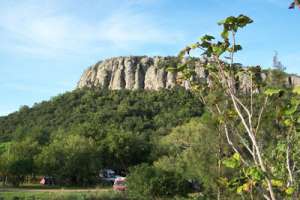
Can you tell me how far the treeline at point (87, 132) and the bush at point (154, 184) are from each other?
4.66 m

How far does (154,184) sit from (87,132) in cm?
3530

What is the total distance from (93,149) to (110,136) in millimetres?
7179

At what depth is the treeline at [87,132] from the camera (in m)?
46.1

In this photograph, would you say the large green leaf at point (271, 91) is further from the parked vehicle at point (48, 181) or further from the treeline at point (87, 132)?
the parked vehicle at point (48, 181)

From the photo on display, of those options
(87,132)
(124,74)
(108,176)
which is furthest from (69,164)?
(124,74)

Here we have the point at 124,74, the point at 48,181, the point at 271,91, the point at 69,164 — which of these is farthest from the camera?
the point at 124,74

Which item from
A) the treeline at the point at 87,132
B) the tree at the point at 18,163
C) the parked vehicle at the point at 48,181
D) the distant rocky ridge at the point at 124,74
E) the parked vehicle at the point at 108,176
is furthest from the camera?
the distant rocky ridge at the point at 124,74

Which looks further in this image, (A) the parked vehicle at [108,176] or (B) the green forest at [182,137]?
(A) the parked vehicle at [108,176]

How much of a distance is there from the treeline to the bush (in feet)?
15.3

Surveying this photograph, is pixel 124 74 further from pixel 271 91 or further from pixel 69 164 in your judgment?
pixel 271 91

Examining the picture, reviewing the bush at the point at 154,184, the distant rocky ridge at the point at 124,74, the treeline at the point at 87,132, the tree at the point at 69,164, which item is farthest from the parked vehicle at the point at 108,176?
the distant rocky ridge at the point at 124,74

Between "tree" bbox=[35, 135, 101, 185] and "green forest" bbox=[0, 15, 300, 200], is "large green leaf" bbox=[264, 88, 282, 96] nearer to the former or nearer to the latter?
"green forest" bbox=[0, 15, 300, 200]

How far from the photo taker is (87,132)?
5891 centimetres

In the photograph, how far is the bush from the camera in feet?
80.3
